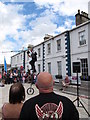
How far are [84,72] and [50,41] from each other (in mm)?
6588

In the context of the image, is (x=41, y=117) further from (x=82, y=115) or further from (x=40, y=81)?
(x=82, y=115)

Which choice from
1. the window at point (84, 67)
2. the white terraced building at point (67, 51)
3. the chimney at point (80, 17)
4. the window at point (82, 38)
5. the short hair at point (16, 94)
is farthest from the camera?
the chimney at point (80, 17)

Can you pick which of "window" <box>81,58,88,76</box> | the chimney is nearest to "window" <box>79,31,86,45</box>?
"window" <box>81,58,88,76</box>

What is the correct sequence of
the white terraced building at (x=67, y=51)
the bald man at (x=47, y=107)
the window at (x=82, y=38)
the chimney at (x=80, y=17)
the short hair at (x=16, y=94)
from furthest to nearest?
1. the chimney at (x=80, y=17)
2. the window at (x=82, y=38)
3. the white terraced building at (x=67, y=51)
4. the short hair at (x=16, y=94)
5. the bald man at (x=47, y=107)

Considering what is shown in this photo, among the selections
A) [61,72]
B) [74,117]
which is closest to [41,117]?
[74,117]

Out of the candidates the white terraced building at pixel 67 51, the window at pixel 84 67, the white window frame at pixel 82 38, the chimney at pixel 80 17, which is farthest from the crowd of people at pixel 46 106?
the chimney at pixel 80 17

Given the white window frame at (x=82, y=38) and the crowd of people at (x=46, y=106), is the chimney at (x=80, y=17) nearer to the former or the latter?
the white window frame at (x=82, y=38)

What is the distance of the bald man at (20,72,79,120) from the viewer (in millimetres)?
1455

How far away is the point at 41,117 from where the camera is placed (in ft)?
4.77

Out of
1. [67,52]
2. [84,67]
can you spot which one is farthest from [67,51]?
[84,67]

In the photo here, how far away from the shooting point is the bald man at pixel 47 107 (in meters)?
1.46

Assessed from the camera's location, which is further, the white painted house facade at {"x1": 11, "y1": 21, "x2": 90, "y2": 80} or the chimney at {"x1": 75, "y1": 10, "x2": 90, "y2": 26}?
the chimney at {"x1": 75, "y1": 10, "x2": 90, "y2": 26}

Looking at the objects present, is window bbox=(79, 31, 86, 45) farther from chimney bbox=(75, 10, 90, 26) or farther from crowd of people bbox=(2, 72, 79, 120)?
crowd of people bbox=(2, 72, 79, 120)

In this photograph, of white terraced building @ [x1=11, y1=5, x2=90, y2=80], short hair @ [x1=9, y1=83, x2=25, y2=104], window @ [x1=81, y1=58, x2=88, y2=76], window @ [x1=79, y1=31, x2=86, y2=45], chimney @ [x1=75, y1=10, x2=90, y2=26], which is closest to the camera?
short hair @ [x1=9, y1=83, x2=25, y2=104]
